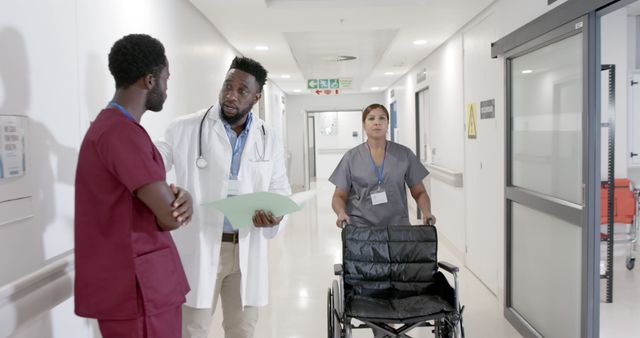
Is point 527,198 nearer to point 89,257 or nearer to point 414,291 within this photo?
point 414,291

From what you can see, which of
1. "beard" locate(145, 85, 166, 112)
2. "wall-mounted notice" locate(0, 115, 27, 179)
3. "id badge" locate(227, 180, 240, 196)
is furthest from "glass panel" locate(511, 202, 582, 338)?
"wall-mounted notice" locate(0, 115, 27, 179)

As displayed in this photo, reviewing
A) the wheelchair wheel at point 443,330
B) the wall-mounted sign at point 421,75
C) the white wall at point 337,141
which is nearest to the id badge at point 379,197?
the wheelchair wheel at point 443,330

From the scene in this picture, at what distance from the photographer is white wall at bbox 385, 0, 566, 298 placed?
4182mm

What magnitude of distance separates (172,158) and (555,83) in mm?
2461

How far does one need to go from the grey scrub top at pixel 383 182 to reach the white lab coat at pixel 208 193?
3.43 ft

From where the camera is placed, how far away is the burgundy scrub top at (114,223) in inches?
51.3

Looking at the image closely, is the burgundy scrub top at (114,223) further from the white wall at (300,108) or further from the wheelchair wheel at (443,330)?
the white wall at (300,108)

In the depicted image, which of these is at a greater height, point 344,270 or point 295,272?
point 344,270

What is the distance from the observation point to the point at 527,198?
3498 mm

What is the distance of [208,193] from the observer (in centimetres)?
205

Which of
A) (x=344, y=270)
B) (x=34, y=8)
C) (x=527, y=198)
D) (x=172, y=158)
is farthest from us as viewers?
(x=527, y=198)

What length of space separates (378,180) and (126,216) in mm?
A: 1928

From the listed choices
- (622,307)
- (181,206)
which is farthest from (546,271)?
(181,206)

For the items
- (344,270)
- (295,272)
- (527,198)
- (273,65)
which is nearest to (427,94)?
(273,65)
